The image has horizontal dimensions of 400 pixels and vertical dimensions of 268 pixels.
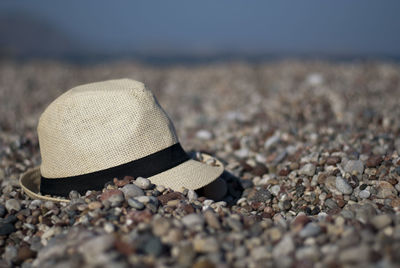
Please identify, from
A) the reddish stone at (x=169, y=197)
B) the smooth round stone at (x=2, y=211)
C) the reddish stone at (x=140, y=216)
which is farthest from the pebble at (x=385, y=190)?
the smooth round stone at (x=2, y=211)

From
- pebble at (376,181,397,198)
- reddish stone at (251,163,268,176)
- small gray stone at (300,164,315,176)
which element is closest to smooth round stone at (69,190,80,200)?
reddish stone at (251,163,268,176)

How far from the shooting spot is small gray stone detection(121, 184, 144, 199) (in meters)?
3.06

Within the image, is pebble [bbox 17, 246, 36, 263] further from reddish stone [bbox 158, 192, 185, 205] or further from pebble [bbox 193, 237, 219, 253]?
pebble [bbox 193, 237, 219, 253]

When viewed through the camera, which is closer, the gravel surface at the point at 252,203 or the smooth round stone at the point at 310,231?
the gravel surface at the point at 252,203

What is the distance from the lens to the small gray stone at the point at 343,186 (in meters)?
3.56

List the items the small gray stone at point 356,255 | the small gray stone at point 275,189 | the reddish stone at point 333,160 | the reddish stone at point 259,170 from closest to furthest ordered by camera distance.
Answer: the small gray stone at point 356,255 → the small gray stone at point 275,189 → the reddish stone at point 333,160 → the reddish stone at point 259,170

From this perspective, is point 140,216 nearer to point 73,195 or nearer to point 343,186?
point 73,195

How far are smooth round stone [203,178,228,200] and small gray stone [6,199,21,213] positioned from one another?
5.42ft

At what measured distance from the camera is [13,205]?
3.34m

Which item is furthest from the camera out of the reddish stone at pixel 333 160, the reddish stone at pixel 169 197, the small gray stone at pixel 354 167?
the reddish stone at pixel 333 160

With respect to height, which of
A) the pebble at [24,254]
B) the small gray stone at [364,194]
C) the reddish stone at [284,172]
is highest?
the small gray stone at [364,194]

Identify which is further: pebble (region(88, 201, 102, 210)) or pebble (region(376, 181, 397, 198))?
Result: pebble (region(376, 181, 397, 198))

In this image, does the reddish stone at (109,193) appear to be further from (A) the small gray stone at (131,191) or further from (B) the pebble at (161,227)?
(B) the pebble at (161,227)

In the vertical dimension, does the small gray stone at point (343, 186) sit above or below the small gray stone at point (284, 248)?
below
